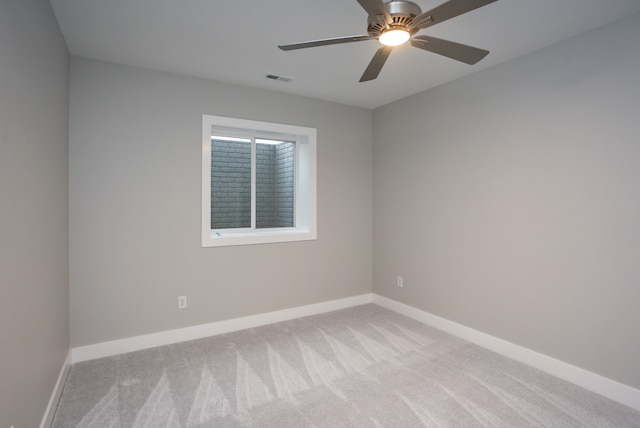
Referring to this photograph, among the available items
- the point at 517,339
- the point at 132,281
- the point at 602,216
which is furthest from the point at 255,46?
the point at 517,339

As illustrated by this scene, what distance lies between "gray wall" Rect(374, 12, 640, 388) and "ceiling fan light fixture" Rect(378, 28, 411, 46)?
5.27ft

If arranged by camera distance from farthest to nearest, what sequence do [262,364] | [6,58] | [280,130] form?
1. [280,130]
2. [262,364]
3. [6,58]

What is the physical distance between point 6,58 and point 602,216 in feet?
11.1

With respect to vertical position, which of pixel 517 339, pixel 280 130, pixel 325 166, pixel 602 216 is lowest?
pixel 517 339

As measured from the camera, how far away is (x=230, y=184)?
3756 millimetres

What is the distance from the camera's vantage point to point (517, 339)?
9.24 ft

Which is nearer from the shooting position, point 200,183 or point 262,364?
point 262,364

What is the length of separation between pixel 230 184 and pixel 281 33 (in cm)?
181

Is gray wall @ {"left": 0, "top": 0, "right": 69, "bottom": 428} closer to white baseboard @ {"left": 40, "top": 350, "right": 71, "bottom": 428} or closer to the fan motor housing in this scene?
white baseboard @ {"left": 40, "top": 350, "right": 71, "bottom": 428}

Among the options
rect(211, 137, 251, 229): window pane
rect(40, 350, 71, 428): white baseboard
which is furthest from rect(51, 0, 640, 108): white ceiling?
rect(40, 350, 71, 428): white baseboard

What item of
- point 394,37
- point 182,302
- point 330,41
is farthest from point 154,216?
point 394,37

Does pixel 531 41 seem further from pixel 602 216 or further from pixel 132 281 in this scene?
pixel 132 281

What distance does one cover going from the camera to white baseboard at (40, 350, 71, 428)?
6.20 feet

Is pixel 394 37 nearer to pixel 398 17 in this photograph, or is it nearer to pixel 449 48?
pixel 398 17
